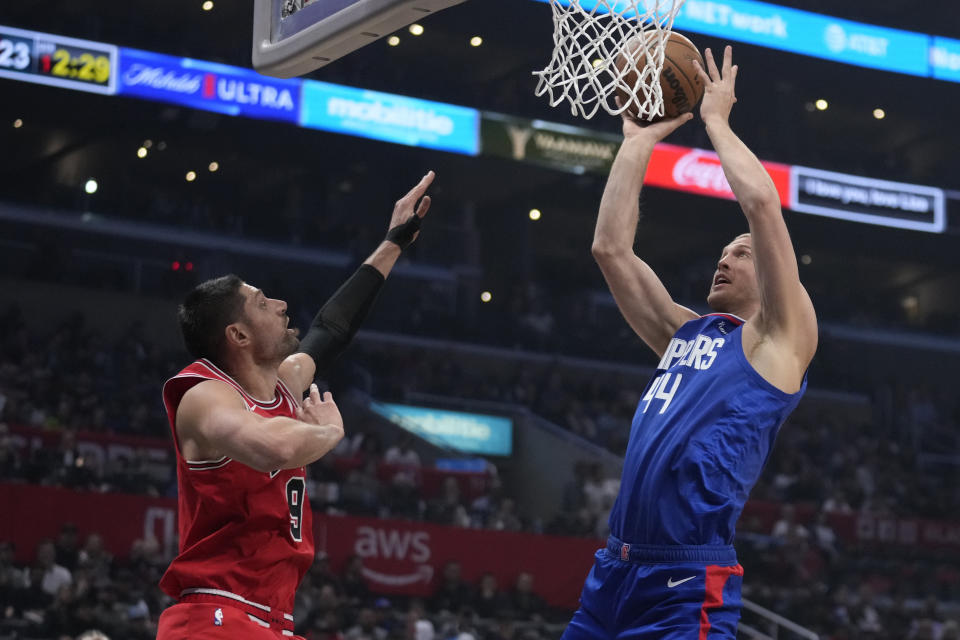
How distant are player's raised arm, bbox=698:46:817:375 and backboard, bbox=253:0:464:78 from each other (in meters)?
1.04

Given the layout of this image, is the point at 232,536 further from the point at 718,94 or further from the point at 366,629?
the point at 366,629

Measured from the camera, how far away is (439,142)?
19719 mm

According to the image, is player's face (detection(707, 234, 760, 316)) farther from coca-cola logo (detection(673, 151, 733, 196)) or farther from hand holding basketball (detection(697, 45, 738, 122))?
coca-cola logo (detection(673, 151, 733, 196))

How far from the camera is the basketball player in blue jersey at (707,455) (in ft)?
11.5

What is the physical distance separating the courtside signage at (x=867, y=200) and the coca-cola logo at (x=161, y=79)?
1009 centimetres

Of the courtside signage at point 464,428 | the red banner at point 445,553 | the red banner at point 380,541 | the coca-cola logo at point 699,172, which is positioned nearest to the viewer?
the red banner at point 380,541

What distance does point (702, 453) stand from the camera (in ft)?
11.7

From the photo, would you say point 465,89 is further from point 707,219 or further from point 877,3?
point 877,3

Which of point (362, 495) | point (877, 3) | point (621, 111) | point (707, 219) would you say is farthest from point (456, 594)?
point (877, 3)

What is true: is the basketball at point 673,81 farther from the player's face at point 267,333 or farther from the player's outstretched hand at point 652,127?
the player's face at point 267,333

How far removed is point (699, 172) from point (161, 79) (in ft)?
28.6

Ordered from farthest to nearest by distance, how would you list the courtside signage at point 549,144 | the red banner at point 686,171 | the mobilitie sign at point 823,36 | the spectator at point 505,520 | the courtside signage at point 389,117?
the mobilitie sign at point 823,36 < the red banner at point 686,171 < the courtside signage at point 549,144 < the courtside signage at point 389,117 < the spectator at point 505,520

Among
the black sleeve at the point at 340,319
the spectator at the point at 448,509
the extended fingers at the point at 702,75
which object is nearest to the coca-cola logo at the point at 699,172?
the spectator at the point at 448,509

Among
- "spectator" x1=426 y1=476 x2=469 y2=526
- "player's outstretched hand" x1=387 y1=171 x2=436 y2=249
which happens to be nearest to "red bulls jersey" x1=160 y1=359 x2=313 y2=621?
"player's outstretched hand" x1=387 y1=171 x2=436 y2=249
